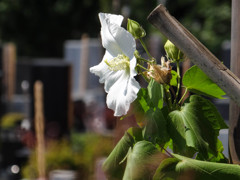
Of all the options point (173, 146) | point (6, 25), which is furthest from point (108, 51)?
point (6, 25)

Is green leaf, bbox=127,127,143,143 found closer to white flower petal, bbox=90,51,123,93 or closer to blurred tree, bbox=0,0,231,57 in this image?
white flower petal, bbox=90,51,123,93

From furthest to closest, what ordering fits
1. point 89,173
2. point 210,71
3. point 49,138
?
point 49,138, point 89,173, point 210,71

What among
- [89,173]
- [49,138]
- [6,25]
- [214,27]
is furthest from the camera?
[6,25]

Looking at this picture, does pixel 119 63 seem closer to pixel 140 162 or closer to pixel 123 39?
pixel 123 39

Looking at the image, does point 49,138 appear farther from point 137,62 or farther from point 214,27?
point 214,27

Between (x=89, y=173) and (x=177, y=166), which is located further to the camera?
(x=89, y=173)
